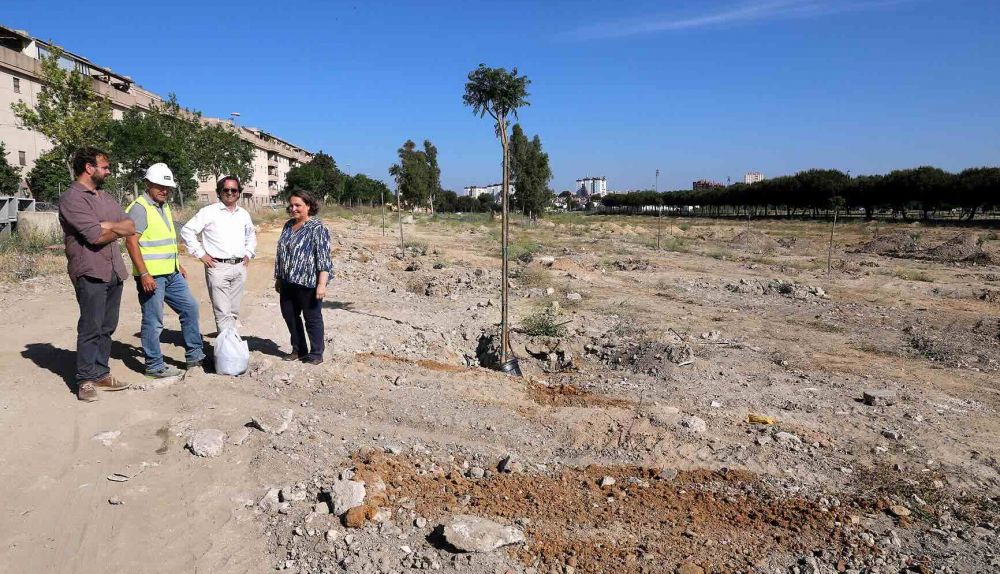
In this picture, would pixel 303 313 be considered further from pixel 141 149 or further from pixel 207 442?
pixel 141 149

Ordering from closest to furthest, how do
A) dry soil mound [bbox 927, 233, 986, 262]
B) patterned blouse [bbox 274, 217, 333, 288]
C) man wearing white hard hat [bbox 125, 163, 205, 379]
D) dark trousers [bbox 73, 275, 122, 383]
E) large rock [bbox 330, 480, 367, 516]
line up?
1. large rock [bbox 330, 480, 367, 516]
2. dark trousers [bbox 73, 275, 122, 383]
3. man wearing white hard hat [bbox 125, 163, 205, 379]
4. patterned blouse [bbox 274, 217, 333, 288]
5. dry soil mound [bbox 927, 233, 986, 262]

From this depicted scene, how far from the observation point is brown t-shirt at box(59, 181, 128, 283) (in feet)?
12.8

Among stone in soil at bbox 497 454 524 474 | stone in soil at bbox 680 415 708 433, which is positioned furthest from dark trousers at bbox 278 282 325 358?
stone in soil at bbox 680 415 708 433

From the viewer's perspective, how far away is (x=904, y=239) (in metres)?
24.1

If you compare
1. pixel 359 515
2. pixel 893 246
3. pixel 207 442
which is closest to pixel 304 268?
pixel 207 442

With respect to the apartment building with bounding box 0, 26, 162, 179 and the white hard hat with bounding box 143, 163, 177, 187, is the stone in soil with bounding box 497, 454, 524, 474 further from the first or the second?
the apartment building with bounding box 0, 26, 162, 179

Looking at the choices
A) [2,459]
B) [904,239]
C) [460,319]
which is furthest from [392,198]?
[2,459]

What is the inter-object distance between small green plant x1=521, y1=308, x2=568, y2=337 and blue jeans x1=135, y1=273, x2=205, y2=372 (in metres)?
4.06

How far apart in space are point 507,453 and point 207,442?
1804 mm

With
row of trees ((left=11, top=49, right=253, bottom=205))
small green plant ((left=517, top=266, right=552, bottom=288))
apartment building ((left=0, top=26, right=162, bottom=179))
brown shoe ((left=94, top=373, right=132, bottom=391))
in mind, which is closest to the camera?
brown shoe ((left=94, top=373, right=132, bottom=391))

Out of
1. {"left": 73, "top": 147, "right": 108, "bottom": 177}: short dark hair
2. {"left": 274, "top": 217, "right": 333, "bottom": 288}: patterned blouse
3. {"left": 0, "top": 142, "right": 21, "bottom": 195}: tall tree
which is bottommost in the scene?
{"left": 274, "top": 217, "right": 333, "bottom": 288}: patterned blouse

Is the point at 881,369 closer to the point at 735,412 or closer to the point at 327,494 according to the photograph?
the point at 735,412

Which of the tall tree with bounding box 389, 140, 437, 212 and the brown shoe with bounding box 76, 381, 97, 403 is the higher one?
the tall tree with bounding box 389, 140, 437, 212

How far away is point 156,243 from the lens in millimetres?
4449
